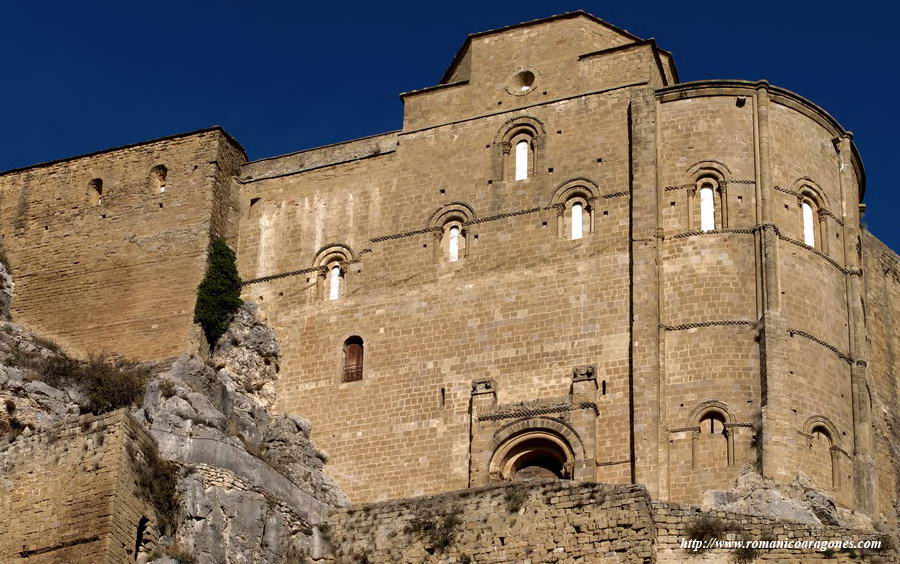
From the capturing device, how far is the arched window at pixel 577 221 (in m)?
38.9

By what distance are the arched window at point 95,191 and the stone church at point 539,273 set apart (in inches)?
2.5

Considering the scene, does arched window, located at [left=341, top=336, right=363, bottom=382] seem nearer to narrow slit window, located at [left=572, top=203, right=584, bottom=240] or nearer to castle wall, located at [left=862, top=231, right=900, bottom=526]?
narrow slit window, located at [left=572, top=203, right=584, bottom=240]

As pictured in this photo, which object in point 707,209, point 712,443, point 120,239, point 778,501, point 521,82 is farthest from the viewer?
point 120,239

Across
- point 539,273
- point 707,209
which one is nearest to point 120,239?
point 539,273

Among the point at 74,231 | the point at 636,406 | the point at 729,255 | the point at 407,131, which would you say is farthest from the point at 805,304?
the point at 74,231

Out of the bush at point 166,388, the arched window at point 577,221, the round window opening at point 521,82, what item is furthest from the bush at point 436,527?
the round window opening at point 521,82

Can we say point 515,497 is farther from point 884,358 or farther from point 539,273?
point 884,358

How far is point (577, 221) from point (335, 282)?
18.3 feet

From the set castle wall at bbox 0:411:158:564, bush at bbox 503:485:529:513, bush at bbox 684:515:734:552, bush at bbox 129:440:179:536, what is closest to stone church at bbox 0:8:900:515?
bush at bbox 503:485:529:513

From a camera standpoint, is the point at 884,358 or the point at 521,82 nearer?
the point at 521,82

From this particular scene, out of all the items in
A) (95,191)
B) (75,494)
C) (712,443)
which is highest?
(95,191)

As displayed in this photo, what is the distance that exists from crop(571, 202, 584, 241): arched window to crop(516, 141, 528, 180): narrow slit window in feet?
4.80

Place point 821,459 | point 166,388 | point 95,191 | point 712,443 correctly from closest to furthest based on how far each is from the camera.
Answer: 1. point 712,443
2. point 821,459
3. point 166,388
4. point 95,191

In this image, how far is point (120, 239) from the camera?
4250 centimetres
